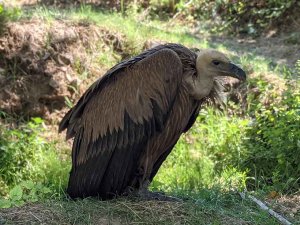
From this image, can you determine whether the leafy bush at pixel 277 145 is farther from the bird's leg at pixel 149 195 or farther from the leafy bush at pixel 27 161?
the leafy bush at pixel 27 161

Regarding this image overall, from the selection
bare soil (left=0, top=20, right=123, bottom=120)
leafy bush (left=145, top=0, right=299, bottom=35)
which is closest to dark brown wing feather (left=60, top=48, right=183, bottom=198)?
bare soil (left=0, top=20, right=123, bottom=120)

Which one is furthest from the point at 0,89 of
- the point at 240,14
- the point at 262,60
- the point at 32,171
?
the point at 240,14

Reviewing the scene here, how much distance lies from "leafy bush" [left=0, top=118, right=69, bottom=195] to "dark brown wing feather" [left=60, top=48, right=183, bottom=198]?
9.45 ft

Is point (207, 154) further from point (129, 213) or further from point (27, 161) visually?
point (129, 213)

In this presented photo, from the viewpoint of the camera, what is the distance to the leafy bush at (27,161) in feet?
24.6

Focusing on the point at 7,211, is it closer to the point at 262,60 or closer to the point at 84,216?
the point at 84,216

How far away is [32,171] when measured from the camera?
766 centimetres

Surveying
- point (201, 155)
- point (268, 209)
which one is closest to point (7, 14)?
point (201, 155)

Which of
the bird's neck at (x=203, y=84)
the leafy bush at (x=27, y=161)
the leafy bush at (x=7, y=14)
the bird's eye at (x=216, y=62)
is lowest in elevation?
the leafy bush at (x=27, y=161)

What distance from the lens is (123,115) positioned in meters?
4.43

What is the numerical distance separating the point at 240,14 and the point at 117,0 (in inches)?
101

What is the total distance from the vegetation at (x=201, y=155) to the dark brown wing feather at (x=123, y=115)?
0.74 ft

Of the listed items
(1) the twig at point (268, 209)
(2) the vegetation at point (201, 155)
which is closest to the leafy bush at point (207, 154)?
(2) the vegetation at point (201, 155)

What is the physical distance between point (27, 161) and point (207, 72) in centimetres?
400
